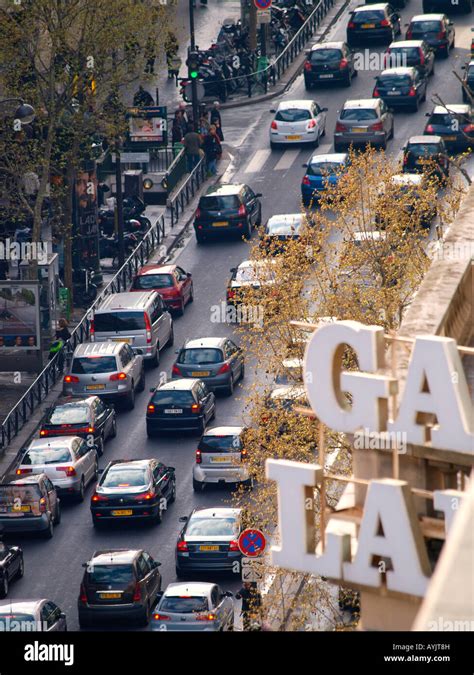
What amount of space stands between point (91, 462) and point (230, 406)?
5.86m

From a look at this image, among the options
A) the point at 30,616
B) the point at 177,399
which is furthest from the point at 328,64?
the point at 30,616

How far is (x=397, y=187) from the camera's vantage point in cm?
4762

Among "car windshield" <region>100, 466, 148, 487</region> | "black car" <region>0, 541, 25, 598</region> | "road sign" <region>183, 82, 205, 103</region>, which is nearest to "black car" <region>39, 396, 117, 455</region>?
"car windshield" <region>100, 466, 148, 487</region>

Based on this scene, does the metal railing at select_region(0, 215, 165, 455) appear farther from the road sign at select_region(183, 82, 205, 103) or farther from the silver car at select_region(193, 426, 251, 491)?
the road sign at select_region(183, 82, 205, 103)

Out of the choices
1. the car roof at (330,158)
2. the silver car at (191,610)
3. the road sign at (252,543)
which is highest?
the road sign at (252,543)

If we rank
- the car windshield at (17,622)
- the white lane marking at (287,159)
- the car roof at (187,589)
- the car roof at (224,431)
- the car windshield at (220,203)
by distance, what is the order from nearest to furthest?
the car windshield at (17,622), the car roof at (187,589), the car roof at (224,431), the car windshield at (220,203), the white lane marking at (287,159)

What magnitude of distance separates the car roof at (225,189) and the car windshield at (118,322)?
29.3 feet

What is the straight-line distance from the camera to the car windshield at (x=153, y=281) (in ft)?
192

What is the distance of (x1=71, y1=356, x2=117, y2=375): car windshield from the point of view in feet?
172

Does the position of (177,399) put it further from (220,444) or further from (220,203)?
(220,203)

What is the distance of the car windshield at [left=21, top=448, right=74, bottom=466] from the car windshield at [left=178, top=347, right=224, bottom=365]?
681cm

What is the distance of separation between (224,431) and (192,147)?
24.0 metres

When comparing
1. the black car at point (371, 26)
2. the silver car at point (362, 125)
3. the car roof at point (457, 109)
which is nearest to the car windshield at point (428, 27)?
the black car at point (371, 26)

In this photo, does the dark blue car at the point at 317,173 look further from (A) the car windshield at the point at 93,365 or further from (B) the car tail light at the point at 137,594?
A: (B) the car tail light at the point at 137,594
